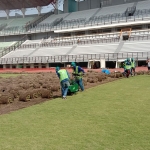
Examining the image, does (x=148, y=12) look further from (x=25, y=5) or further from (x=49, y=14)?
(x=25, y=5)

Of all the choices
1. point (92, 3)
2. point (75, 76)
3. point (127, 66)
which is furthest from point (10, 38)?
point (75, 76)

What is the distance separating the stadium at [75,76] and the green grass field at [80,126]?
0.02 metres

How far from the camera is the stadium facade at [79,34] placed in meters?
41.3

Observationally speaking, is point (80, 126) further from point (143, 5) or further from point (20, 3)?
point (20, 3)

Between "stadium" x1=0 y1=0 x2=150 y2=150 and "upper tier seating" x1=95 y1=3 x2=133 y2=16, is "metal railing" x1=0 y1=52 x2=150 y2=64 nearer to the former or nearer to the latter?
"stadium" x1=0 y1=0 x2=150 y2=150

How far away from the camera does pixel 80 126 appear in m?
7.27

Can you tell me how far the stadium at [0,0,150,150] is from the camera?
259 inches

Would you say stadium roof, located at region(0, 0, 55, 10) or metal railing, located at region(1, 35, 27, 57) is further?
stadium roof, located at region(0, 0, 55, 10)

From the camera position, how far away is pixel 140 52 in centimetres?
3778

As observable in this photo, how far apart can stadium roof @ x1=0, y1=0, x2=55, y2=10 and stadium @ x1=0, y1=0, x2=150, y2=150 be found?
346mm

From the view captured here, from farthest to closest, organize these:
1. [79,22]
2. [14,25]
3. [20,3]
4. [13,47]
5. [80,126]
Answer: [20,3], [14,25], [13,47], [79,22], [80,126]

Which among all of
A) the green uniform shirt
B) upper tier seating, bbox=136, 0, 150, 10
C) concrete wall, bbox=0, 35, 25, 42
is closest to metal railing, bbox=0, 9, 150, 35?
concrete wall, bbox=0, 35, 25, 42

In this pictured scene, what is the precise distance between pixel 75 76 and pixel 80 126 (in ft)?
22.6

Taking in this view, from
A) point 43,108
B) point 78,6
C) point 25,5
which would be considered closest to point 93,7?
point 78,6
